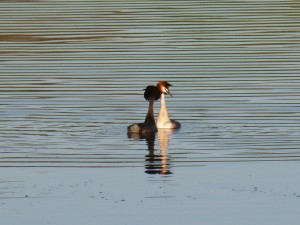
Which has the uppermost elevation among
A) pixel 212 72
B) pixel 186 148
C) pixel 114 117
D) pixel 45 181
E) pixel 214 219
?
pixel 212 72

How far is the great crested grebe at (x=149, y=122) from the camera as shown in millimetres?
21312

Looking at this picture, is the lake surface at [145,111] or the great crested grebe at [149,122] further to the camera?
the great crested grebe at [149,122]

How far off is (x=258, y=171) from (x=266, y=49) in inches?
451

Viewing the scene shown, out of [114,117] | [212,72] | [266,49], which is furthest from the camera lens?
[266,49]

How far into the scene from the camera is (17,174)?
1762cm

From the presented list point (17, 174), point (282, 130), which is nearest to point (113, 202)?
point (17, 174)

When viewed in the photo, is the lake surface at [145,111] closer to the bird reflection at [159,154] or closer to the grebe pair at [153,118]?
the bird reflection at [159,154]

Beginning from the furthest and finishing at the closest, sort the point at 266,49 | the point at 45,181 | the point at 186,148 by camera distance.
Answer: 1. the point at 266,49
2. the point at 186,148
3. the point at 45,181

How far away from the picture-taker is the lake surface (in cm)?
1595

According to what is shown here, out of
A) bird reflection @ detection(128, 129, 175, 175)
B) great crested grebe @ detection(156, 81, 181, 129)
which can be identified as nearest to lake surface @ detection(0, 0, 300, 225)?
bird reflection @ detection(128, 129, 175, 175)

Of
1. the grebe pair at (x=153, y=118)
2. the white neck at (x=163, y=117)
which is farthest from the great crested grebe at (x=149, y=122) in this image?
the white neck at (x=163, y=117)

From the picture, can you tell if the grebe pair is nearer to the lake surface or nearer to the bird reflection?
the bird reflection

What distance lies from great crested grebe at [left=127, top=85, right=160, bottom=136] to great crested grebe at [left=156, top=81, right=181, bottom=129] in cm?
16

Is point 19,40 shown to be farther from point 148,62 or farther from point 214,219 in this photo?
point 214,219
